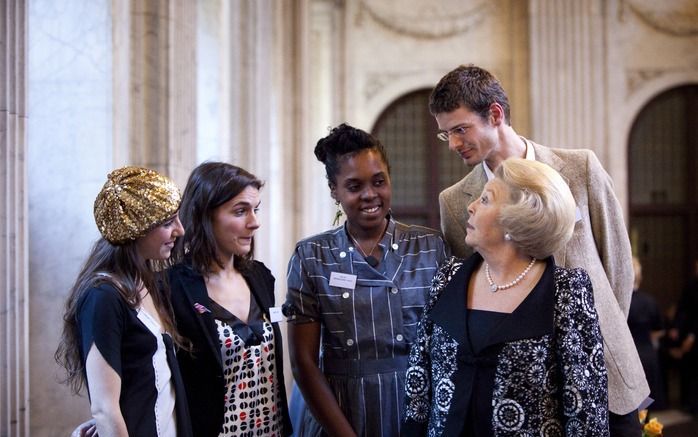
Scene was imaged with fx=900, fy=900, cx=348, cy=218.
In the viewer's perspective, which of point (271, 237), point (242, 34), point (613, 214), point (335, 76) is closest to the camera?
point (613, 214)

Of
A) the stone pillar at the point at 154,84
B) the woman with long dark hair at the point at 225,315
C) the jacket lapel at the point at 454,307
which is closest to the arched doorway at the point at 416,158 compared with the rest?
the stone pillar at the point at 154,84

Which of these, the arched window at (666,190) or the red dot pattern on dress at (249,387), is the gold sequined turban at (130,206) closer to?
Result: the red dot pattern on dress at (249,387)

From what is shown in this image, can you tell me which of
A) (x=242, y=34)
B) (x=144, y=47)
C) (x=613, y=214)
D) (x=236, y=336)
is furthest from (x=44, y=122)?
(x=242, y=34)

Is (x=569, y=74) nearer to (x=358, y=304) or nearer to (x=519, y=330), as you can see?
(x=358, y=304)

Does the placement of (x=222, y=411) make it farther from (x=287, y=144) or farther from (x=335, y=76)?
(x=335, y=76)

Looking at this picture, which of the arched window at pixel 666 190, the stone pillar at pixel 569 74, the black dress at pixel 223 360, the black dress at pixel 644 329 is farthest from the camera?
the arched window at pixel 666 190

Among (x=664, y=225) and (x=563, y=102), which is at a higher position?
(x=563, y=102)

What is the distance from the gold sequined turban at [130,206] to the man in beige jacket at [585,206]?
1.03 m

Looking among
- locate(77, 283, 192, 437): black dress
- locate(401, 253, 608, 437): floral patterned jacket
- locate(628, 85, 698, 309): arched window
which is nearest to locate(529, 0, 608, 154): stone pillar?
locate(628, 85, 698, 309): arched window

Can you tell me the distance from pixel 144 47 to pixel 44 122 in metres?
0.71

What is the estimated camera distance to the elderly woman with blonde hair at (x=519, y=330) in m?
2.49

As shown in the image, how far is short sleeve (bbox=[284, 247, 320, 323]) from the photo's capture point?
312 cm

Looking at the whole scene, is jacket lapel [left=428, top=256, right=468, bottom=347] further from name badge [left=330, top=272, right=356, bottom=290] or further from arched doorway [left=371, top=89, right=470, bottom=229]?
arched doorway [left=371, top=89, right=470, bottom=229]

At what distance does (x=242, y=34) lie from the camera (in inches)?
307
